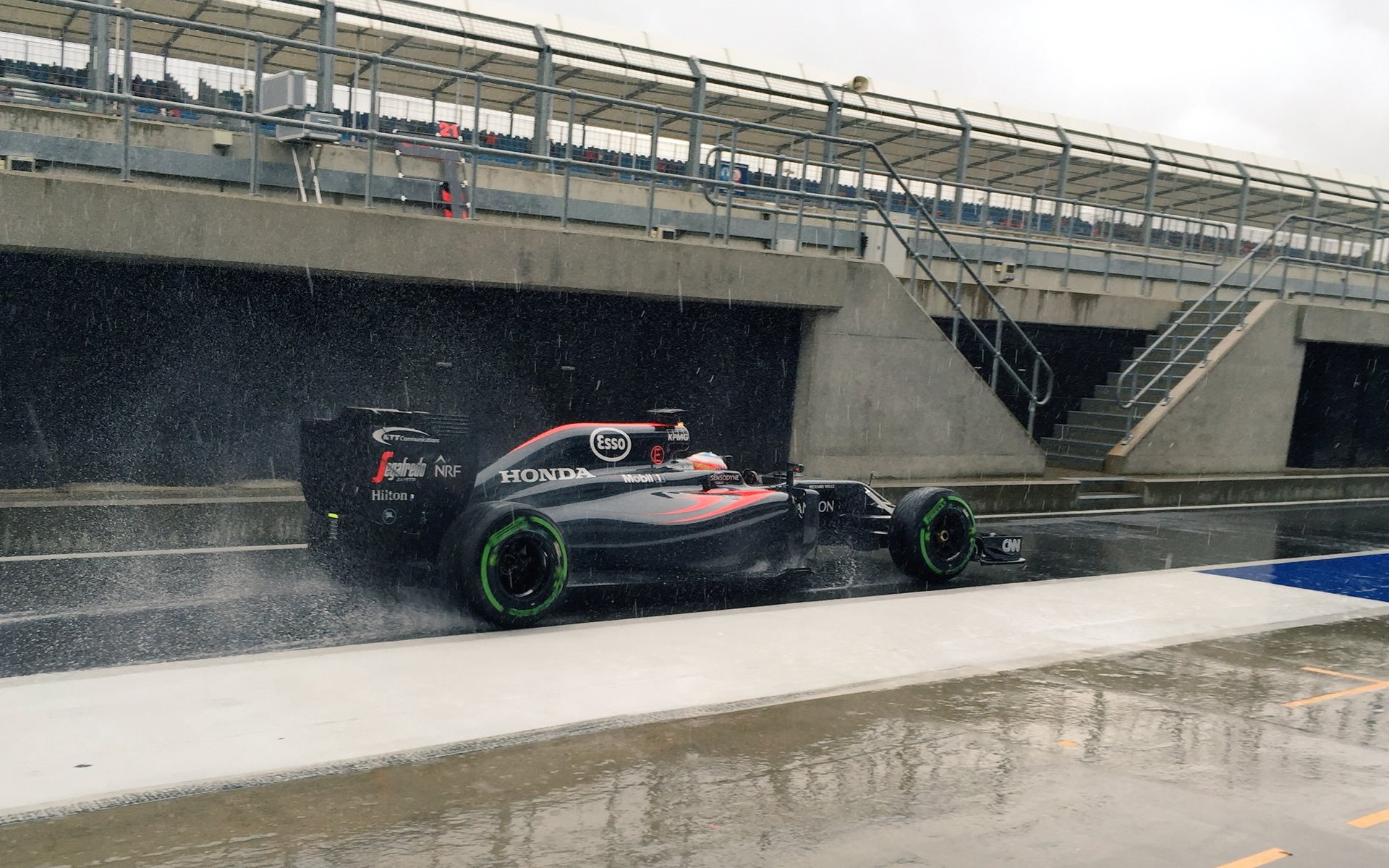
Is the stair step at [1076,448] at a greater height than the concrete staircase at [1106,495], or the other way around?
the stair step at [1076,448]

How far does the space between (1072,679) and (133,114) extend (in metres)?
13.1

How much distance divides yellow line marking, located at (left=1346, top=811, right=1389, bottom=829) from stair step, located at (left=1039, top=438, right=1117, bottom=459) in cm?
1390

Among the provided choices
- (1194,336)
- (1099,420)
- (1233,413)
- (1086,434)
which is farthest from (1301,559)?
(1194,336)

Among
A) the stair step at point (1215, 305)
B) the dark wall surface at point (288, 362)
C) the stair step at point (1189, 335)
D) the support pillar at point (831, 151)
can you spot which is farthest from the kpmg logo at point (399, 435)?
the stair step at point (1215, 305)

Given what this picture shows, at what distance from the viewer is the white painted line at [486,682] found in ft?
17.5

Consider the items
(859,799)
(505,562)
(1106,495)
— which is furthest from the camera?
(1106,495)

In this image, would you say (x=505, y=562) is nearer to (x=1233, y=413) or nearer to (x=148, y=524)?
(x=148, y=524)

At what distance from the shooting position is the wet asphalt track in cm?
729

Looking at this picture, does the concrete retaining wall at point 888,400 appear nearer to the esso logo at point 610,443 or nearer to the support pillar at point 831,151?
the support pillar at point 831,151

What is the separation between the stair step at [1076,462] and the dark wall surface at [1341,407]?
561 centimetres

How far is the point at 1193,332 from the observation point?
20.8 m

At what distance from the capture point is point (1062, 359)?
20500mm

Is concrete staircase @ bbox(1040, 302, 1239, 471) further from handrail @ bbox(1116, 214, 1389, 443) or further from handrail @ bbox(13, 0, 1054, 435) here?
handrail @ bbox(13, 0, 1054, 435)

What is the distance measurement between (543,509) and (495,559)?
819 mm
